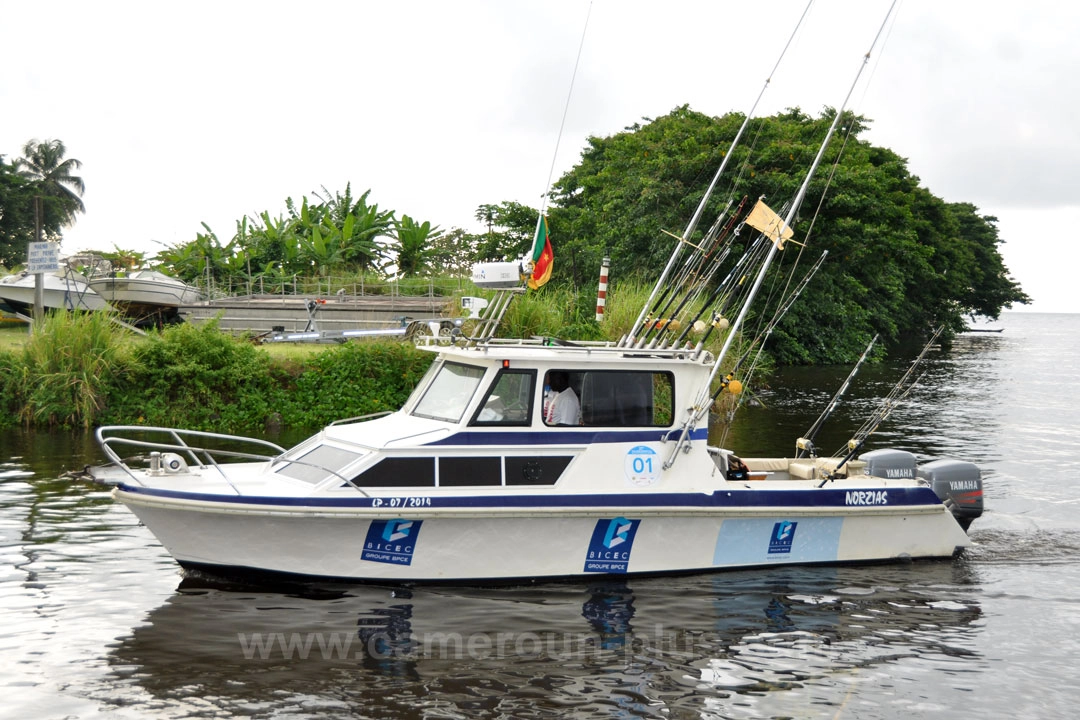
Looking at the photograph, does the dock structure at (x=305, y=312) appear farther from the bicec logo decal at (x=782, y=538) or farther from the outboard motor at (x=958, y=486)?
the bicec logo decal at (x=782, y=538)

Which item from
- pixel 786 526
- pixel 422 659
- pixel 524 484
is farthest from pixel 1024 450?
pixel 422 659

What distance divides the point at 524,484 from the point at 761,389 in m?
19.0

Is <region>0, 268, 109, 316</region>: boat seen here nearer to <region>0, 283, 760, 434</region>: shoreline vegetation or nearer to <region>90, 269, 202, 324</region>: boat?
<region>90, 269, 202, 324</region>: boat

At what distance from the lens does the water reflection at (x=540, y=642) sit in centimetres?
761

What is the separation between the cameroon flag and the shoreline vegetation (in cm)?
929

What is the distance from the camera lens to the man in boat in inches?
395

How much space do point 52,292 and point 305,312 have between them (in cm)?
679

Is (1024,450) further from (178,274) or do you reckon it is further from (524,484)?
(178,274)

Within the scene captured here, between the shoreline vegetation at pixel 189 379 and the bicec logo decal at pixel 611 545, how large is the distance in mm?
9883

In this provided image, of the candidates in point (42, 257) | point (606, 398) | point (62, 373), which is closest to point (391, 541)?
point (606, 398)

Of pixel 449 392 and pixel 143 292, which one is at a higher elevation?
pixel 143 292

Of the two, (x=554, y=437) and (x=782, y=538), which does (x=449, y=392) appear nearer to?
(x=554, y=437)

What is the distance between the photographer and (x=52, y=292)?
27.2 metres

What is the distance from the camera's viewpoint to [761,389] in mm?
27734
